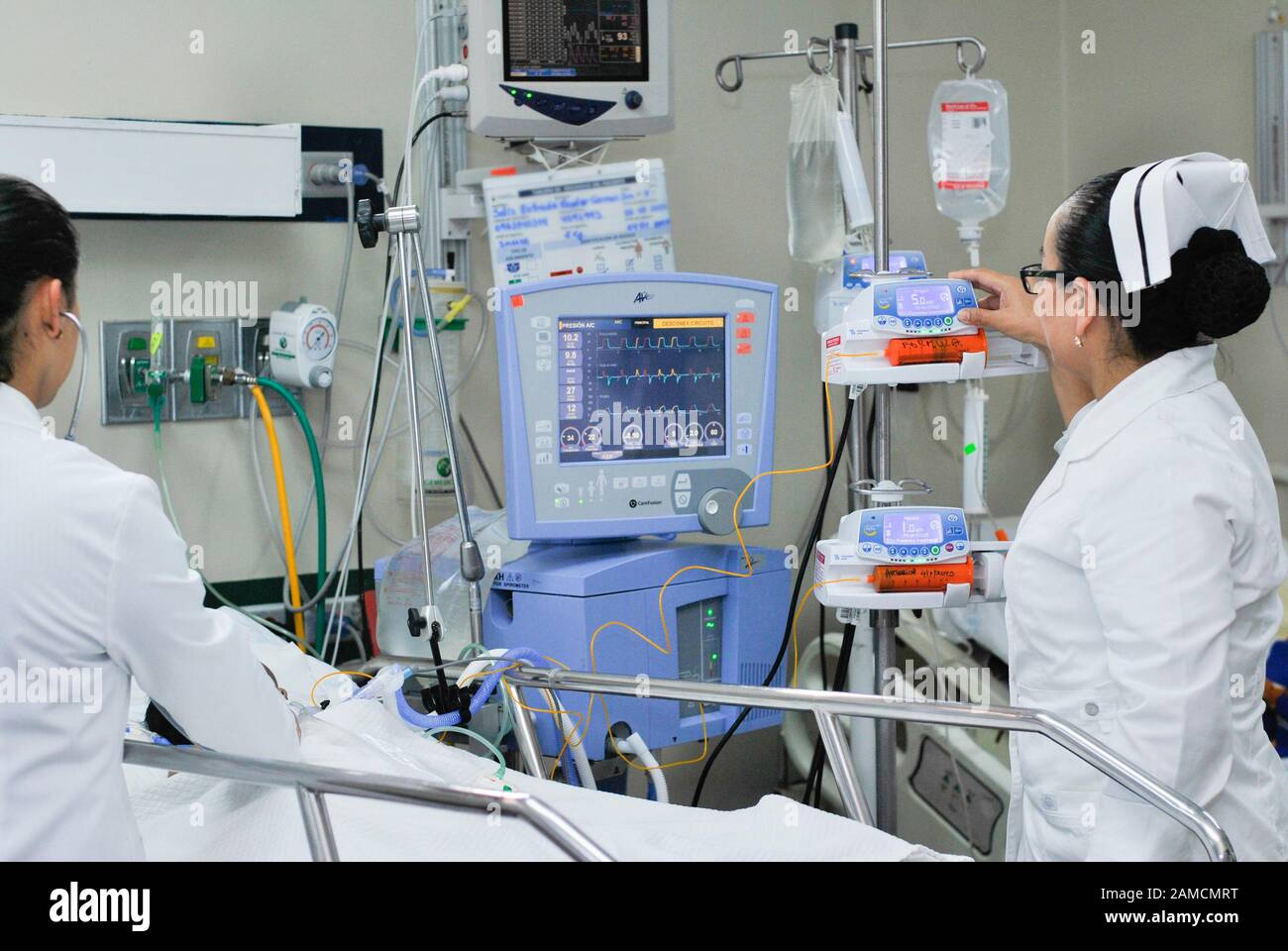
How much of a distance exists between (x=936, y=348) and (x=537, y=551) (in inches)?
33.0

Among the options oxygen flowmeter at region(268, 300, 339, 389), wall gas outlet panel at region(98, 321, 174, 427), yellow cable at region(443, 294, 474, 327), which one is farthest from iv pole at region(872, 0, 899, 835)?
wall gas outlet panel at region(98, 321, 174, 427)

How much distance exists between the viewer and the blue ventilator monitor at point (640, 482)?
2270mm

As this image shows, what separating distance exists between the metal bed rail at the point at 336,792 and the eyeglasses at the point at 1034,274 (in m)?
0.99

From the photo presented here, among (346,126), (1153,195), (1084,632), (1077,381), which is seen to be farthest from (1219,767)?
(346,126)

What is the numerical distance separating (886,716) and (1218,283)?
2.19 ft

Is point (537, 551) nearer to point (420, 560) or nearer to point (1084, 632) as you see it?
point (420, 560)

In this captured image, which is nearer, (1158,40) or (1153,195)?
(1153,195)

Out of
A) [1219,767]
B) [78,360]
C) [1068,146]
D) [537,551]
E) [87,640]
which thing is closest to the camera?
[87,640]

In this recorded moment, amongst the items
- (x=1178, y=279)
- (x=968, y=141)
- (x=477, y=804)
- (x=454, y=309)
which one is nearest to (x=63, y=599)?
(x=477, y=804)

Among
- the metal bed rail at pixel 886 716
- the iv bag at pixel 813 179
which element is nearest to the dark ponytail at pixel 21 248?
the metal bed rail at pixel 886 716

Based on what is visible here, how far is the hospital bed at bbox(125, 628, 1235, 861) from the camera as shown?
1361 millimetres

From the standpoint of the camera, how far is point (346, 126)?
282 centimetres

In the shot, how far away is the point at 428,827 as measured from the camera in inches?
64.6

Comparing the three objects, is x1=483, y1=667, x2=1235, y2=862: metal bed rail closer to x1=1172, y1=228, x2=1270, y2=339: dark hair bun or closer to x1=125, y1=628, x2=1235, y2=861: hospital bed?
x1=125, y1=628, x2=1235, y2=861: hospital bed
